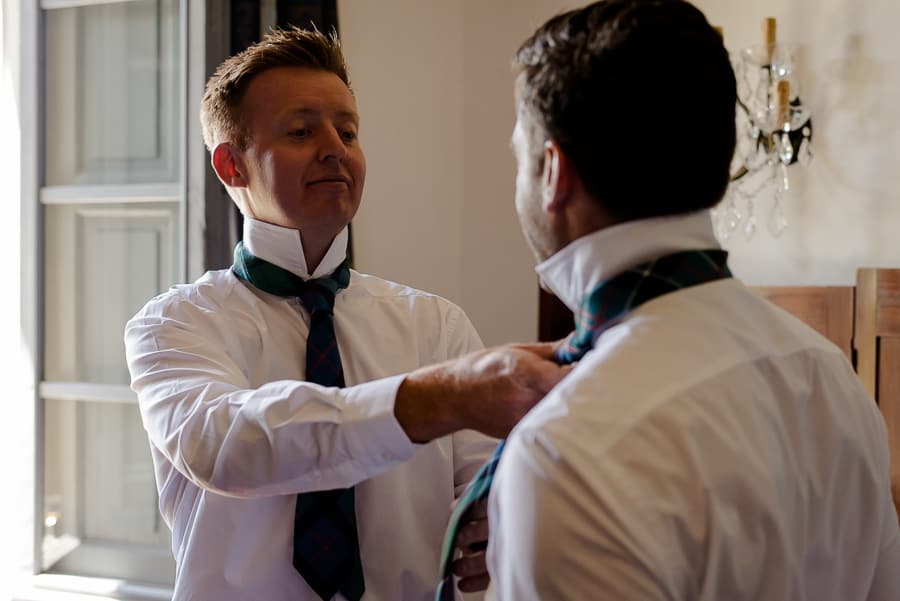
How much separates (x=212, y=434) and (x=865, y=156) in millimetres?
2400

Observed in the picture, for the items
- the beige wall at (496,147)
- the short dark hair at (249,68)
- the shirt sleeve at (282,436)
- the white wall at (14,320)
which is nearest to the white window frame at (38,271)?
the white wall at (14,320)

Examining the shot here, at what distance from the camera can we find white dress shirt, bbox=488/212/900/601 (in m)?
0.74

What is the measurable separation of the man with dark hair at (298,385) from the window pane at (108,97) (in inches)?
47.6

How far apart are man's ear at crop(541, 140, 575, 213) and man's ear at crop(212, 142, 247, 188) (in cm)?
90

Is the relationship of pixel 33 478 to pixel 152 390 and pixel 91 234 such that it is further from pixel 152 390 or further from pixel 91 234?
pixel 152 390

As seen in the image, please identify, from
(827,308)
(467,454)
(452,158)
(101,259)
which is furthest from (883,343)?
(101,259)

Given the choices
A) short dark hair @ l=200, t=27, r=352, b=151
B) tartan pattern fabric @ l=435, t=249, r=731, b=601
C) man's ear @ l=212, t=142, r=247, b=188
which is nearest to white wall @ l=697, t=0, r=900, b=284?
short dark hair @ l=200, t=27, r=352, b=151

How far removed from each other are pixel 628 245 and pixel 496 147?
284 cm

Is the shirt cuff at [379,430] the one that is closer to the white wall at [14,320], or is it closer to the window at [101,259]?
the window at [101,259]

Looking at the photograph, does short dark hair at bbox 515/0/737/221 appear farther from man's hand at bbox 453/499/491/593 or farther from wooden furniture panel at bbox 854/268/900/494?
wooden furniture panel at bbox 854/268/900/494

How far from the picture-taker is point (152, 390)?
140cm

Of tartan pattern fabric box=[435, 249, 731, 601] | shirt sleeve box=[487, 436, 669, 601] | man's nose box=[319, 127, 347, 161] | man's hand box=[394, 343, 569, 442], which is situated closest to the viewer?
shirt sleeve box=[487, 436, 669, 601]

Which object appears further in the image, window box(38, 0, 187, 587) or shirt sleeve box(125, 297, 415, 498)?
window box(38, 0, 187, 587)

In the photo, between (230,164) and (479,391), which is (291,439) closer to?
(479,391)
